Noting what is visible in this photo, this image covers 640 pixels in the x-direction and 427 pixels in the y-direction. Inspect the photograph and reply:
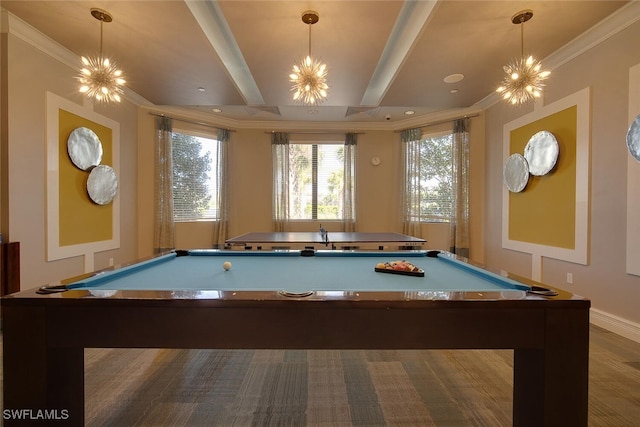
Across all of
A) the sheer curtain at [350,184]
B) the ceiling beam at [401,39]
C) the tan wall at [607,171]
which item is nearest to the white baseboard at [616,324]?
the tan wall at [607,171]

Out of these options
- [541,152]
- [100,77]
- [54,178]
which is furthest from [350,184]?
[54,178]

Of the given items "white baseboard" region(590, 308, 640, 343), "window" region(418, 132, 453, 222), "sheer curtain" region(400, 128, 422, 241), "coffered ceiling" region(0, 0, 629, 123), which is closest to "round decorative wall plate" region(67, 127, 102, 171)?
"coffered ceiling" region(0, 0, 629, 123)

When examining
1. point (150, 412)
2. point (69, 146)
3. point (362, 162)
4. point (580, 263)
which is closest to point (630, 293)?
point (580, 263)

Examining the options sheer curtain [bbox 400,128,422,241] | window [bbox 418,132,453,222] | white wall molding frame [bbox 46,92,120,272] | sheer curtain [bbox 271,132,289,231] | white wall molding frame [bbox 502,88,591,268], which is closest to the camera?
white wall molding frame [bbox 502,88,591,268]

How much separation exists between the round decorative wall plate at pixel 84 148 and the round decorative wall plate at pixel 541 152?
551 cm

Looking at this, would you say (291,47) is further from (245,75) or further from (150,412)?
(150,412)

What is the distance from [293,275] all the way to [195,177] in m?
4.50

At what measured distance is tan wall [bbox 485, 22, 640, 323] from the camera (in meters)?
2.47

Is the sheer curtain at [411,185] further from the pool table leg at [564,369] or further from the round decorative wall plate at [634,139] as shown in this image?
the pool table leg at [564,369]

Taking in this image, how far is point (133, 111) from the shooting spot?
4500 millimetres

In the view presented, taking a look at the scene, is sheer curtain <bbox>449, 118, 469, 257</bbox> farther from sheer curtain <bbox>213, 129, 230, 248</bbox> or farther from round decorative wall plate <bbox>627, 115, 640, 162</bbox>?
sheer curtain <bbox>213, 129, 230, 248</bbox>

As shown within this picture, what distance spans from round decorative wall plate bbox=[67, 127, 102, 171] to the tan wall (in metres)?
5.60

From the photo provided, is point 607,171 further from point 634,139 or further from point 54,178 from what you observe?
point 54,178

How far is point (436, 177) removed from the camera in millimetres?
5312
